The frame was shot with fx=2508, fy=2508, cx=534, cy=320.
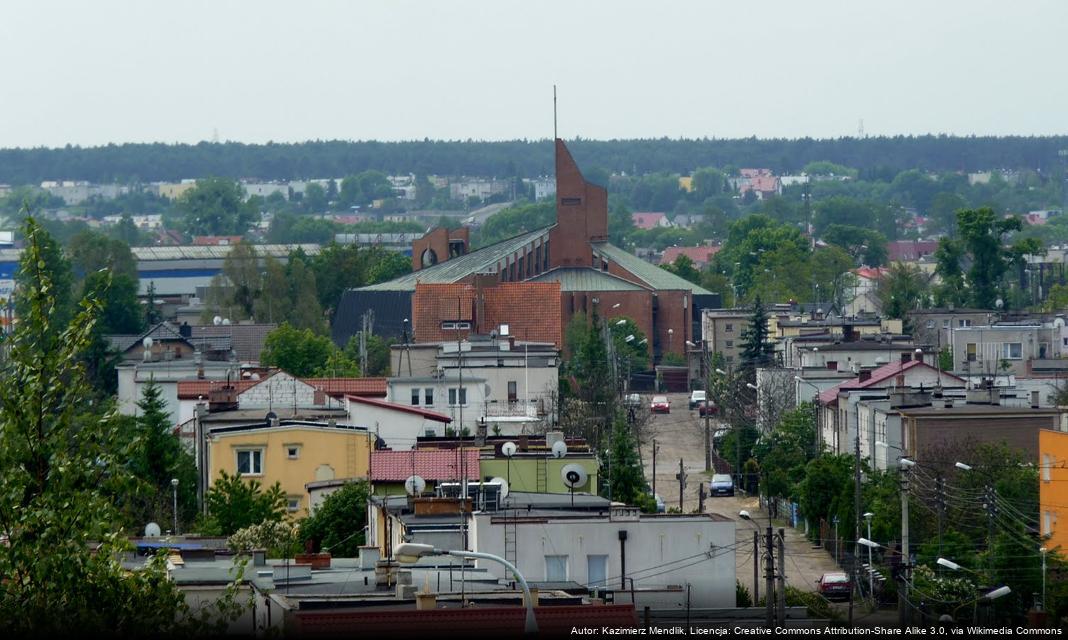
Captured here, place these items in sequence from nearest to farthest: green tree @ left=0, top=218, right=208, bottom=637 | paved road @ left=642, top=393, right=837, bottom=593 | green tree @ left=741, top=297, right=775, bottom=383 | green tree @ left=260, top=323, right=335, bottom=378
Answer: green tree @ left=0, top=218, right=208, bottom=637 → paved road @ left=642, top=393, right=837, bottom=593 → green tree @ left=260, top=323, right=335, bottom=378 → green tree @ left=741, top=297, right=775, bottom=383

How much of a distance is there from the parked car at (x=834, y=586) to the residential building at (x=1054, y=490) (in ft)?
8.60

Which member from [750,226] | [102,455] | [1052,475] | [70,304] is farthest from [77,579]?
[750,226]

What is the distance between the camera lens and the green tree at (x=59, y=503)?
44.3ft

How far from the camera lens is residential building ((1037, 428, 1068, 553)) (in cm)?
3241

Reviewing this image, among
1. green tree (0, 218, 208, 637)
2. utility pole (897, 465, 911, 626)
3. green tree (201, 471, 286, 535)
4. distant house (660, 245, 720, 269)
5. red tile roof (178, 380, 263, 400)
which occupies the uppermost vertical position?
green tree (0, 218, 208, 637)

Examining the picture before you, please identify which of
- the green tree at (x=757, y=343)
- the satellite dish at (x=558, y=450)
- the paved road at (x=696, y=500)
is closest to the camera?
the satellite dish at (x=558, y=450)

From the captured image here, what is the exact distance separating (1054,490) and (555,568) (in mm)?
11283

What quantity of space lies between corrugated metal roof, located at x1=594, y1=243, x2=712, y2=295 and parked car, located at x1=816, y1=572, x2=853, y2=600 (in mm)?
51917

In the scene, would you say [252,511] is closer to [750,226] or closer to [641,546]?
[641,546]

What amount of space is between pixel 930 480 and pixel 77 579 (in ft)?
75.5

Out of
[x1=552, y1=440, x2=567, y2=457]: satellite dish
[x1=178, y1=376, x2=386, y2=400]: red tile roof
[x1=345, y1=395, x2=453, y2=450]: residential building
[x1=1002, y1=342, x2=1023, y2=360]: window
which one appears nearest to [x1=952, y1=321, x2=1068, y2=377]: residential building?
[x1=1002, y1=342, x2=1023, y2=360]: window

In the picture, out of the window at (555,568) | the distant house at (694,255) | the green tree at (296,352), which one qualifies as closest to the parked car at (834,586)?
the window at (555,568)

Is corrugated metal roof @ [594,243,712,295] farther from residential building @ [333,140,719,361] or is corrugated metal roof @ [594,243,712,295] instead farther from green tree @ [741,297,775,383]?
green tree @ [741,297,775,383]

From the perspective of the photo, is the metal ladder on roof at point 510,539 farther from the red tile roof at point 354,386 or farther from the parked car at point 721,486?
the parked car at point 721,486
